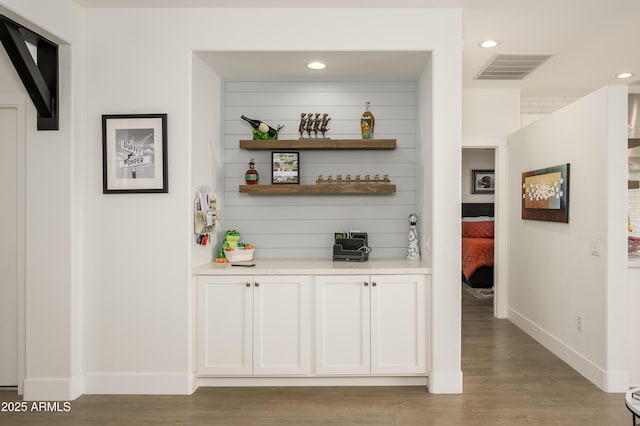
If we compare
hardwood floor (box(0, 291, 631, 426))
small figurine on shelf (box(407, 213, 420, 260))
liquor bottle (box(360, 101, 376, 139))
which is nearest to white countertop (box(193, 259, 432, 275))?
small figurine on shelf (box(407, 213, 420, 260))

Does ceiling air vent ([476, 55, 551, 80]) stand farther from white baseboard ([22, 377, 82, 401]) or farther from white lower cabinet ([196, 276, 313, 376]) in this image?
white baseboard ([22, 377, 82, 401])

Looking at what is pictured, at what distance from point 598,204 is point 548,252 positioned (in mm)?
983

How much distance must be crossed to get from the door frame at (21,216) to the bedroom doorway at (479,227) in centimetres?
464

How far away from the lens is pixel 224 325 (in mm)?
3268

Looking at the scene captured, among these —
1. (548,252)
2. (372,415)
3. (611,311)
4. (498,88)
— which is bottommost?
(372,415)

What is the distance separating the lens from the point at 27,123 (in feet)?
10.2

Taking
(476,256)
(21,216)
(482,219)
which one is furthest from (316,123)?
(482,219)

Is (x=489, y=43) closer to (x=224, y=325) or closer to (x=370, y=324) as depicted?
(x=370, y=324)

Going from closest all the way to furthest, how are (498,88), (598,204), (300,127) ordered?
(598,204)
(300,127)
(498,88)

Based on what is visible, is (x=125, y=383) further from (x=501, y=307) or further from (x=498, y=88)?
(x=498, y=88)

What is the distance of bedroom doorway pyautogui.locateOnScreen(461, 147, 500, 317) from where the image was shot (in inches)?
273

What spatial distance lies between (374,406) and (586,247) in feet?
6.65

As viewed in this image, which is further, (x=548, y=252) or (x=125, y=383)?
(x=548, y=252)

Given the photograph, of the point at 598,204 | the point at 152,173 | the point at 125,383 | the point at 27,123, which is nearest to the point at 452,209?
the point at 598,204
